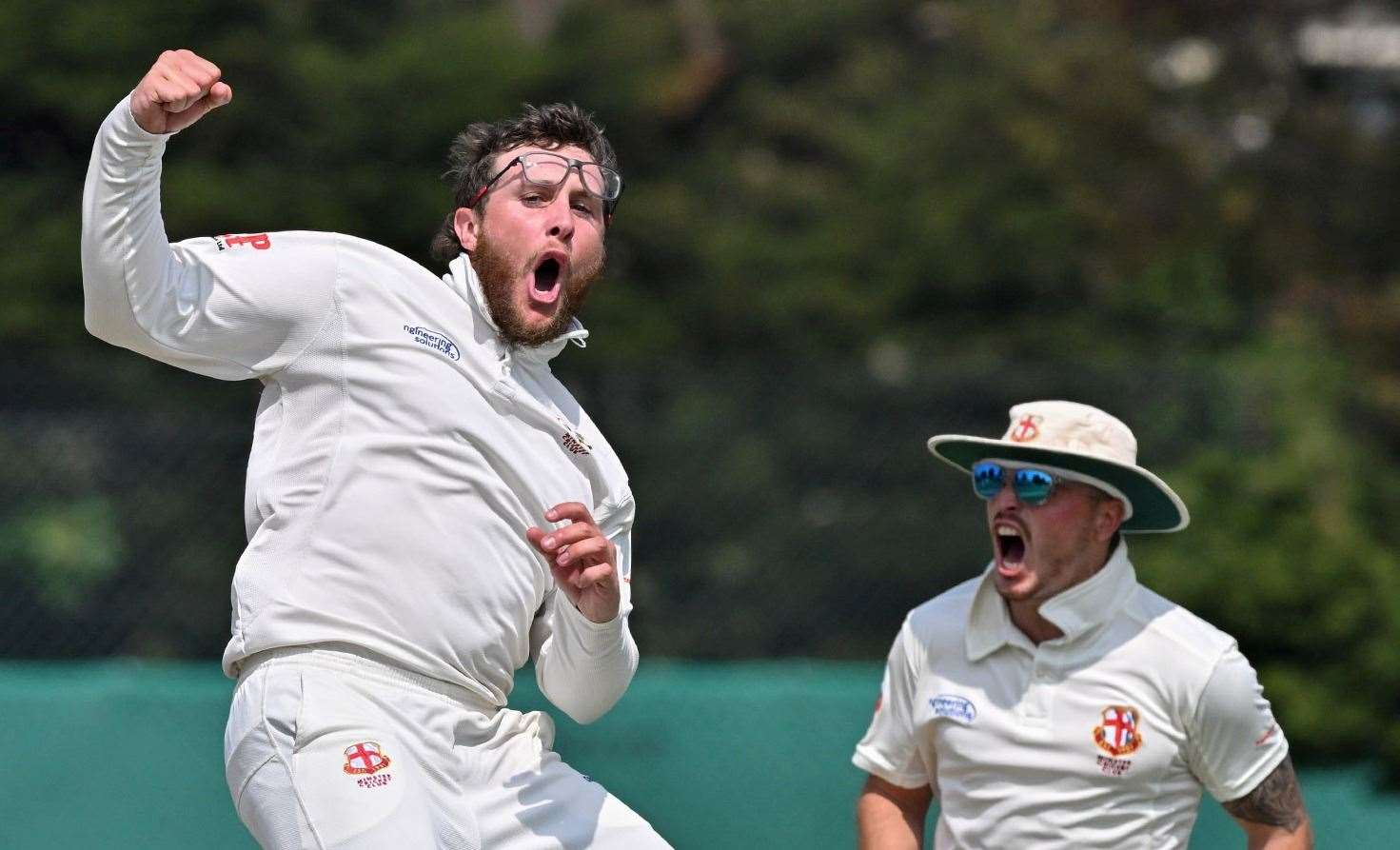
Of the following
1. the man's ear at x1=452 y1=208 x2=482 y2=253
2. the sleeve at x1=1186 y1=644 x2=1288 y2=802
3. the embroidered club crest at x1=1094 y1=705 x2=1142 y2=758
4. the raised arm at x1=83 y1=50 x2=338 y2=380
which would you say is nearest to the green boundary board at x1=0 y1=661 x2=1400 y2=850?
the sleeve at x1=1186 y1=644 x2=1288 y2=802

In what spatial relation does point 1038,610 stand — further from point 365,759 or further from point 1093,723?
point 365,759

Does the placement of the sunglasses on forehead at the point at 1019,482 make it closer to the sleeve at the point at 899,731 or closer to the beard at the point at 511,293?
the sleeve at the point at 899,731

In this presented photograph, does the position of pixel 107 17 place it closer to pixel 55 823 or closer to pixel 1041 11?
pixel 1041 11

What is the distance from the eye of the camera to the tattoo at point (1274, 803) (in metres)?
4.50

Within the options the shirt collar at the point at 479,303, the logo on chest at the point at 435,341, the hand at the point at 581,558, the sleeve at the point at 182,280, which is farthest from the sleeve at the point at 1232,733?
the sleeve at the point at 182,280

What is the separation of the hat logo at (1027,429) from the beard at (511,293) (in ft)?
4.04

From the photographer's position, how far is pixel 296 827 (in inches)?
134

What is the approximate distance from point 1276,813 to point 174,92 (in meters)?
2.87

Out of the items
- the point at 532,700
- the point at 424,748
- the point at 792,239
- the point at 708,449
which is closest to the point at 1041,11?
the point at 792,239

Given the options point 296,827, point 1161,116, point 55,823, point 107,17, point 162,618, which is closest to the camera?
point 296,827

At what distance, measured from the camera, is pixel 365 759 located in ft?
11.2

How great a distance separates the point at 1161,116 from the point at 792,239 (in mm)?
3207

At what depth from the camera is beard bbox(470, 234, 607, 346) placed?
3.85 metres

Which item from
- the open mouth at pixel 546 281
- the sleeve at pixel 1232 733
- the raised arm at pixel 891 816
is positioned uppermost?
the open mouth at pixel 546 281
